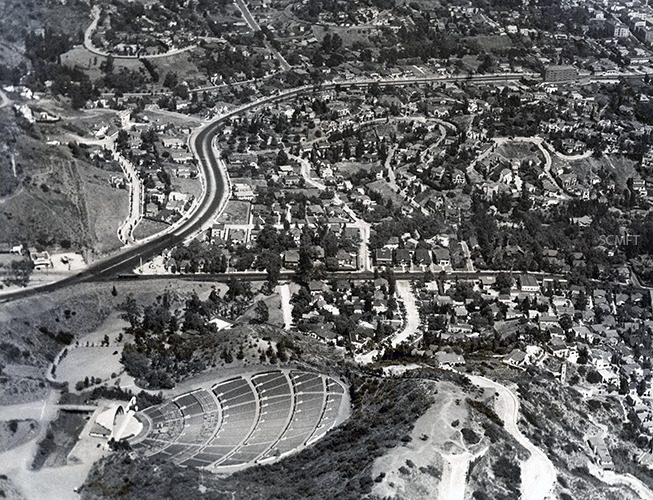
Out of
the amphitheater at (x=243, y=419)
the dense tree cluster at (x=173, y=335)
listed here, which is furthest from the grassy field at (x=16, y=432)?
the dense tree cluster at (x=173, y=335)

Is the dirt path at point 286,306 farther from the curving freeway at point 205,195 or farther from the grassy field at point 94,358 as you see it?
the curving freeway at point 205,195

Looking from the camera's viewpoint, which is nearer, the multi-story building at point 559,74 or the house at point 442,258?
the house at point 442,258

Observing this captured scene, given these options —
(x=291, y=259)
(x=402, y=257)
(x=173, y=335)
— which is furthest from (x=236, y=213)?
(x=173, y=335)

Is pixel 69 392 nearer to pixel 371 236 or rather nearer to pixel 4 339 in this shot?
pixel 4 339

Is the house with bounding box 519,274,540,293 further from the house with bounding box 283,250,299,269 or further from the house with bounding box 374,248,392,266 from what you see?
the house with bounding box 283,250,299,269

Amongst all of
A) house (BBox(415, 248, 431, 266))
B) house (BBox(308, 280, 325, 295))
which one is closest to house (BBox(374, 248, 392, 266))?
house (BBox(415, 248, 431, 266))

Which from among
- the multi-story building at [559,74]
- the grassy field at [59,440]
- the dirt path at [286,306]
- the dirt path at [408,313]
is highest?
the multi-story building at [559,74]

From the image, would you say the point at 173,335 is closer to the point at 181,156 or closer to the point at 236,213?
the point at 236,213
